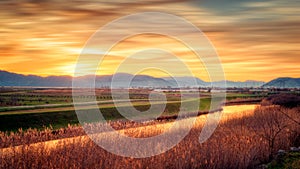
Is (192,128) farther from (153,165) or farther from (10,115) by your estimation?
(10,115)

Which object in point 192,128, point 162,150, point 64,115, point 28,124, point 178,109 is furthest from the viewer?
point 178,109

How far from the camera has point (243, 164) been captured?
13.9 metres

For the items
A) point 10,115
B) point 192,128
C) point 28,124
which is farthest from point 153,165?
point 10,115

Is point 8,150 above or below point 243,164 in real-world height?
above

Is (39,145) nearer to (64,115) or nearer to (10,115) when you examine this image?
(10,115)

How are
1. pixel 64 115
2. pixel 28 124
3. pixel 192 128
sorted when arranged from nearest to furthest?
pixel 192 128, pixel 28 124, pixel 64 115

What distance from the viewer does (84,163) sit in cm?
1107

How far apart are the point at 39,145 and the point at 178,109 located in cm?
4982

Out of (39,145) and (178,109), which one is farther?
(178,109)

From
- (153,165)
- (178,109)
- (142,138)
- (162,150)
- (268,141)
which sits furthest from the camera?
(178,109)

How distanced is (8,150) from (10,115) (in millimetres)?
26571

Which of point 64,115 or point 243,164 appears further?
point 64,115

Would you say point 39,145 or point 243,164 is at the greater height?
point 39,145

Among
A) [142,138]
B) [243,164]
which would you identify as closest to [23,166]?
[142,138]
